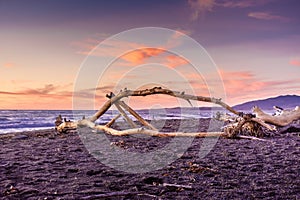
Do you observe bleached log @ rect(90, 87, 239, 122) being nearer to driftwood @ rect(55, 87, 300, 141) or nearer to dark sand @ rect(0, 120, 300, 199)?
driftwood @ rect(55, 87, 300, 141)

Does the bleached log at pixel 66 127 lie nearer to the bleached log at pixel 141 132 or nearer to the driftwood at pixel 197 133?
the driftwood at pixel 197 133

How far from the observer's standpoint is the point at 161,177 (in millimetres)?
4863

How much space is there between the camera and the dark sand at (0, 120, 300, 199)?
4.07 metres

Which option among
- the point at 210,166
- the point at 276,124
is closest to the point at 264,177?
the point at 210,166

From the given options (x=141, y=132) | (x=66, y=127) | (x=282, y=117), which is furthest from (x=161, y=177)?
(x=282, y=117)

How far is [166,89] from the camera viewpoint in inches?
366

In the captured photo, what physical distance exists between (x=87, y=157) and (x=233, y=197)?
3494 millimetres

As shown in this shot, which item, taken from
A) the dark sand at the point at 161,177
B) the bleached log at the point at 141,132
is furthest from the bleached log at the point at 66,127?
the dark sand at the point at 161,177

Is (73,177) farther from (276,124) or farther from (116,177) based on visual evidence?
(276,124)

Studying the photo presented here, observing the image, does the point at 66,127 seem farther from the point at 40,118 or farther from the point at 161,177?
the point at 40,118

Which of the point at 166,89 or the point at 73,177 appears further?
the point at 166,89

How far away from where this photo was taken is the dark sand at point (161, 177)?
407 centimetres

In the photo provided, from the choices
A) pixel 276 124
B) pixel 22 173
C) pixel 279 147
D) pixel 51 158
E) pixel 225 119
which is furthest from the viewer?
pixel 225 119

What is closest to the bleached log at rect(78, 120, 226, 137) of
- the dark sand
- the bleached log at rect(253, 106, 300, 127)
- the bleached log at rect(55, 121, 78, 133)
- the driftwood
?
the driftwood
